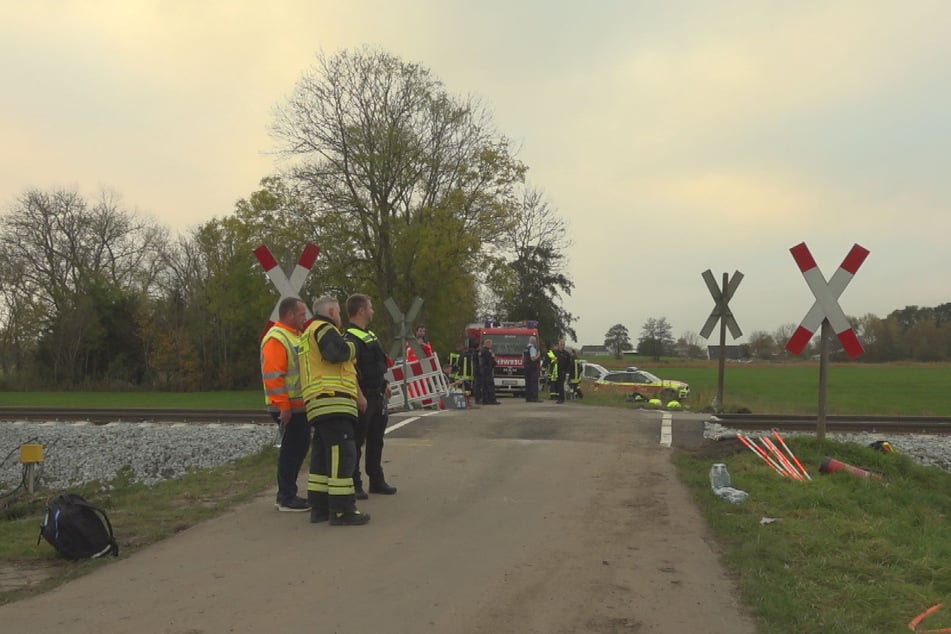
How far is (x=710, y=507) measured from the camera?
8008 mm

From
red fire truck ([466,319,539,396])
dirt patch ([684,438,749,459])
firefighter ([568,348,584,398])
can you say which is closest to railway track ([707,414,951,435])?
dirt patch ([684,438,749,459])

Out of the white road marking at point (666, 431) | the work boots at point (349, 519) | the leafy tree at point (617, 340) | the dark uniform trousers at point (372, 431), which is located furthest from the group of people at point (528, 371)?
the leafy tree at point (617, 340)

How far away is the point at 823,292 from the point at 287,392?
728cm

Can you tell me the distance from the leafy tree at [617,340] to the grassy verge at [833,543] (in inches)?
4234

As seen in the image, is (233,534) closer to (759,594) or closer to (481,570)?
(481,570)

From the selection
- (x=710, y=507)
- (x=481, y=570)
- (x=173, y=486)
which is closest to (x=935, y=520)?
(x=710, y=507)

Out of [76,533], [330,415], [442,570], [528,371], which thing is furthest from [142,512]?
[528,371]

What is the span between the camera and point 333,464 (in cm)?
718

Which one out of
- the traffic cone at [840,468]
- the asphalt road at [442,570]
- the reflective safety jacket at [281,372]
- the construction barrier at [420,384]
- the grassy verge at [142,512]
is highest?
the reflective safety jacket at [281,372]

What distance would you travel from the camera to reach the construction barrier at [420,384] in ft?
63.3

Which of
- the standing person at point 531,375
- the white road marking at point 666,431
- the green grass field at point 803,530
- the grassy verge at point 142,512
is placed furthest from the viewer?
the standing person at point 531,375

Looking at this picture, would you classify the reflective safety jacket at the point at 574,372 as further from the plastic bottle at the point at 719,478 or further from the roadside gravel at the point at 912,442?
the plastic bottle at the point at 719,478

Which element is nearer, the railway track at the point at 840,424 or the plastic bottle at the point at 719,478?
the plastic bottle at the point at 719,478

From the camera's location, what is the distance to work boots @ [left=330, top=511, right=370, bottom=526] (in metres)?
7.14
